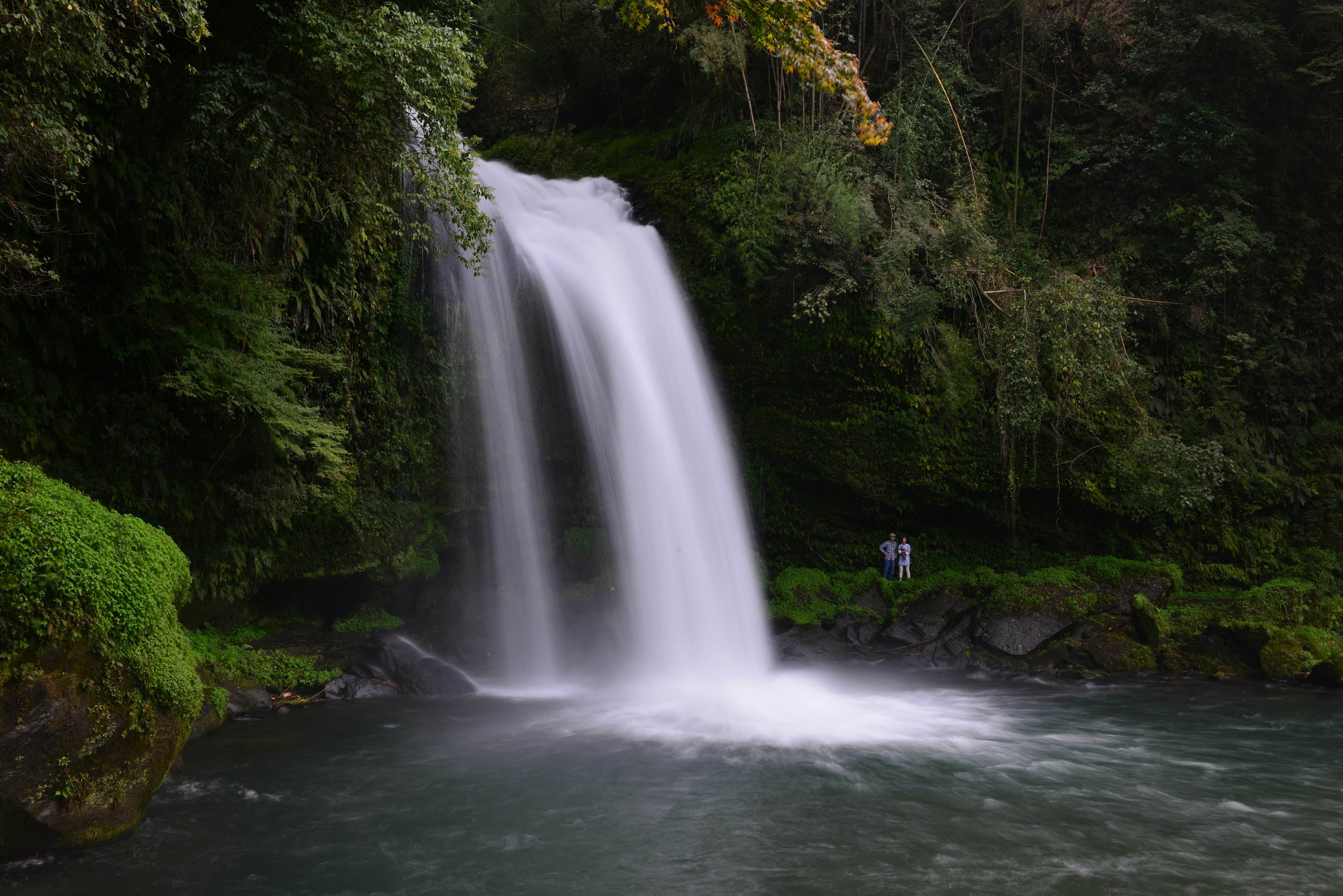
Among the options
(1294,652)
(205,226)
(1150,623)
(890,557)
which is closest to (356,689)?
(205,226)

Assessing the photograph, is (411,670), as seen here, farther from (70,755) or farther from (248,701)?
(70,755)

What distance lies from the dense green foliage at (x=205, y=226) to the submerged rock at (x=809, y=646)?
22.2ft

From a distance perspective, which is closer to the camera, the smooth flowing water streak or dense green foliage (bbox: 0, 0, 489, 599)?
dense green foliage (bbox: 0, 0, 489, 599)

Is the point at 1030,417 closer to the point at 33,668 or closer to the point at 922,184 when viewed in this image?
the point at 922,184

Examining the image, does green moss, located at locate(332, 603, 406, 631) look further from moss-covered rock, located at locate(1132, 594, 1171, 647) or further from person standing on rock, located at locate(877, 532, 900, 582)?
moss-covered rock, located at locate(1132, 594, 1171, 647)

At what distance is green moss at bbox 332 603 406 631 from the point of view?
36.5 feet

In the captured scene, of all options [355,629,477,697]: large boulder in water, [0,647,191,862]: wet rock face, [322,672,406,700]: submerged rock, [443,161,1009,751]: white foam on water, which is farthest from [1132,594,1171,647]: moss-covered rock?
[0,647,191,862]: wet rock face

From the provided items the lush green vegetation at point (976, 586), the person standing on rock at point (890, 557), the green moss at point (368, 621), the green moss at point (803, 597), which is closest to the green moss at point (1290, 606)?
the lush green vegetation at point (976, 586)

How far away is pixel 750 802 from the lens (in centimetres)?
644

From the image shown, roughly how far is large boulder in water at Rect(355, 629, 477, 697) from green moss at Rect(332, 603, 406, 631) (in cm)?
75

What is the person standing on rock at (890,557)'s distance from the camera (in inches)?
521

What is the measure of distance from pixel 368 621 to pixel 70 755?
6712 mm

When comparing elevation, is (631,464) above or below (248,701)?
above

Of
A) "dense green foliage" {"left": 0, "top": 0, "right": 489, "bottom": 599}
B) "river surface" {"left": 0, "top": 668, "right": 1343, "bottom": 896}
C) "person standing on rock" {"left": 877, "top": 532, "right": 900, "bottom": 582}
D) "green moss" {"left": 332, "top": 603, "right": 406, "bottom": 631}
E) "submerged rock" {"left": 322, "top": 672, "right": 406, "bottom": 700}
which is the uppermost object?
"dense green foliage" {"left": 0, "top": 0, "right": 489, "bottom": 599}
